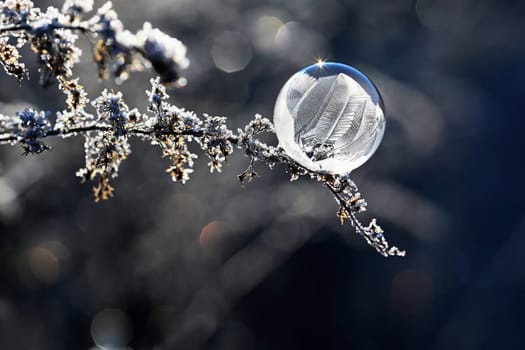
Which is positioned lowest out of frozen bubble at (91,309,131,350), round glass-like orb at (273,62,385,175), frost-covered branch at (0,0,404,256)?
round glass-like orb at (273,62,385,175)

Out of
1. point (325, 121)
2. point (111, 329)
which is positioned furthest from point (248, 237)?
point (325, 121)

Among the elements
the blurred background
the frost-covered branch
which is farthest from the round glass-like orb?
the blurred background

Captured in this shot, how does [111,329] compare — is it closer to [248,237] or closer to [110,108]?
[248,237]

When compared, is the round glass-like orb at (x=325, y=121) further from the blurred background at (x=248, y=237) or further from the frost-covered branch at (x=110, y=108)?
the blurred background at (x=248, y=237)

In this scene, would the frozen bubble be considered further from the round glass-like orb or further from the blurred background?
the round glass-like orb

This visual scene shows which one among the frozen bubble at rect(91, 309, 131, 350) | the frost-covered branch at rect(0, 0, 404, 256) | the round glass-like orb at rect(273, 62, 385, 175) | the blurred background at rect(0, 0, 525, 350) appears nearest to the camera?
the frost-covered branch at rect(0, 0, 404, 256)

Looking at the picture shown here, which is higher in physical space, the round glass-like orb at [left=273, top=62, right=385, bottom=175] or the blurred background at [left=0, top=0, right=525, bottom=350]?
the blurred background at [left=0, top=0, right=525, bottom=350]
